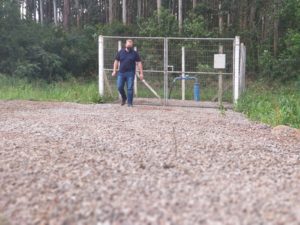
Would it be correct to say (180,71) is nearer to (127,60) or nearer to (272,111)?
(127,60)

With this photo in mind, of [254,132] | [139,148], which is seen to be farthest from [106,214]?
[254,132]

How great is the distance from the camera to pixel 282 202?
449 cm

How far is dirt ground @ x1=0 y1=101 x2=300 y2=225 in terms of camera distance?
418 centimetres

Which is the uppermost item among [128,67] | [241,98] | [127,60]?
[127,60]

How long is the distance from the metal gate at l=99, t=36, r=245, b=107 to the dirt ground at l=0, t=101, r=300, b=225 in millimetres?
6764

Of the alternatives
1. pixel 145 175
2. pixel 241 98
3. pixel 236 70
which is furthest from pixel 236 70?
pixel 145 175

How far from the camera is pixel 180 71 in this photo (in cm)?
1719

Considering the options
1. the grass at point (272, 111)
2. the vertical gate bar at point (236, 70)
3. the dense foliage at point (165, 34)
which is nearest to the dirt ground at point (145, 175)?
the grass at point (272, 111)

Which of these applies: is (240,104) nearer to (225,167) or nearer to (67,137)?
(67,137)

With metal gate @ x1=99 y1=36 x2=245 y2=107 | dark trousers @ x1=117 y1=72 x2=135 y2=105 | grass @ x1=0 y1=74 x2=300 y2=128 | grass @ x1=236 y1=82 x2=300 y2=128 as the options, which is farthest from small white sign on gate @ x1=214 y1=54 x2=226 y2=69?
dark trousers @ x1=117 y1=72 x2=135 y2=105

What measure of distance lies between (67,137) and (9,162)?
2.09 metres

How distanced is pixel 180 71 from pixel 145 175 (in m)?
11.9

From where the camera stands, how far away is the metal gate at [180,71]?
54.0 ft

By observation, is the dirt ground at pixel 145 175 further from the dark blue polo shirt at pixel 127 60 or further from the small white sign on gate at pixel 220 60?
the small white sign on gate at pixel 220 60
